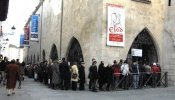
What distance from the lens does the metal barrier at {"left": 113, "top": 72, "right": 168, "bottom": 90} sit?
2070 cm

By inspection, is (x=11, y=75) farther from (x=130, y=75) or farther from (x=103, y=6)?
(x=103, y=6)

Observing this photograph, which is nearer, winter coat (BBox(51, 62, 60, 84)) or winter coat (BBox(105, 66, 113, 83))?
winter coat (BBox(105, 66, 113, 83))

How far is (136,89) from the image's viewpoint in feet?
67.5

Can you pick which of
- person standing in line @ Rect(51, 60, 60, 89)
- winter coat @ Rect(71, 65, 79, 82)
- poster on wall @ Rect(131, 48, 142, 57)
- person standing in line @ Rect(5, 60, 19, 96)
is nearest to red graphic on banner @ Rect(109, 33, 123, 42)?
poster on wall @ Rect(131, 48, 142, 57)

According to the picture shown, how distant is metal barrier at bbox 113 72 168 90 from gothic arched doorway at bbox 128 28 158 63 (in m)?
2.72

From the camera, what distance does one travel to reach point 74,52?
2916 centimetres

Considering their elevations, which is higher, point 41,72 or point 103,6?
point 103,6

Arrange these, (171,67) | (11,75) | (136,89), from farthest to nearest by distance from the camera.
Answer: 1. (171,67)
2. (136,89)
3. (11,75)

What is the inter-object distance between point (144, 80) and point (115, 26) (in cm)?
398

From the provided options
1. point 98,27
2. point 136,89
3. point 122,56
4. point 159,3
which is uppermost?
point 159,3

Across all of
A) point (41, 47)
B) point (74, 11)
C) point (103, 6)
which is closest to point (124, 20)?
point (103, 6)

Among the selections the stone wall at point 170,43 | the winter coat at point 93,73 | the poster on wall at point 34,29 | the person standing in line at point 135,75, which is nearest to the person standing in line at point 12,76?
the winter coat at point 93,73

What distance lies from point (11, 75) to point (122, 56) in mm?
9167

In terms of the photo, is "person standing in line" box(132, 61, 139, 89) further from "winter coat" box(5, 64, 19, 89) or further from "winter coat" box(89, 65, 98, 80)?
"winter coat" box(5, 64, 19, 89)
